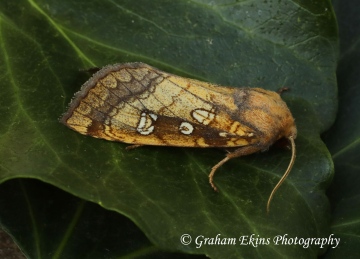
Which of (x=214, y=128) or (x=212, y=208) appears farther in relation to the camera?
(x=214, y=128)

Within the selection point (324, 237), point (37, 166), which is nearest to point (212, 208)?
point (324, 237)

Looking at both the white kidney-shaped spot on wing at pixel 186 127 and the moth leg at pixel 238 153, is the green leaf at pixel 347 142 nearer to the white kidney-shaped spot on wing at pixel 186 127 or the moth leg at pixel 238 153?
the moth leg at pixel 238 153

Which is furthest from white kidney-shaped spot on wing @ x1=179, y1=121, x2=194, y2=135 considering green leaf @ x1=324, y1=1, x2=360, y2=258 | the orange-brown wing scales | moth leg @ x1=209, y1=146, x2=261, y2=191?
green leaf @ x1=324, y1=1, x2=360, y2=258

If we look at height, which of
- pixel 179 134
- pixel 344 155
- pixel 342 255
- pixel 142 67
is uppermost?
pixel 142 67

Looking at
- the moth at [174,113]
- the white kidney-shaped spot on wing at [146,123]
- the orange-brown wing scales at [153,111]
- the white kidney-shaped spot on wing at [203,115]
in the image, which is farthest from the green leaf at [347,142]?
the white kidney-shaped spot on wing at [146,123]

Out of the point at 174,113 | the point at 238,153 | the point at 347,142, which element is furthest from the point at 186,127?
the point at 347,142

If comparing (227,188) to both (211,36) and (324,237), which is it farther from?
(211,36)

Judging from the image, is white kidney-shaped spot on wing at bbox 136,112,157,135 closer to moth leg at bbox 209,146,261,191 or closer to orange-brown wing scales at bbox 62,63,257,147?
orange-brown wing scales at bbox 62,63,257,147

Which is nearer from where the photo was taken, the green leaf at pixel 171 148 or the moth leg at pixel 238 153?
the green leaf at pixel 171 148
